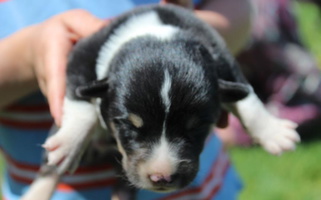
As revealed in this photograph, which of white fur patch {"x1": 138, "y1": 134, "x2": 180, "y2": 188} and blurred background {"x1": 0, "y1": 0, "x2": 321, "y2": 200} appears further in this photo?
blurred background {"x1": 0, "y1": 0, "x2": 321, "y2": 200}

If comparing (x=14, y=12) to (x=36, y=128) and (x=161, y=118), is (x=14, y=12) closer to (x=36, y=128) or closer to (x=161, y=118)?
(x=36, y=128)

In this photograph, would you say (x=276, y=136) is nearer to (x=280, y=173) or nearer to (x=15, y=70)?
(x=15, y=70)

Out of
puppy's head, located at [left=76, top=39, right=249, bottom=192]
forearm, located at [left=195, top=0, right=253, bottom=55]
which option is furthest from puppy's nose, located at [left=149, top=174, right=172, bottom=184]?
forearm, located at [left=195, top=0, right=253, bottom=55]

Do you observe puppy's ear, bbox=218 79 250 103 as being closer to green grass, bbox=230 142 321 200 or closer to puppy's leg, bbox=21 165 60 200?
puppy's leg, bbox=21 165 60 200

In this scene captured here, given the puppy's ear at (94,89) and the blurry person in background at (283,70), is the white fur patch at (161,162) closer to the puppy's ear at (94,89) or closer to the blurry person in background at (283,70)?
the puppy's ear at (94,89)

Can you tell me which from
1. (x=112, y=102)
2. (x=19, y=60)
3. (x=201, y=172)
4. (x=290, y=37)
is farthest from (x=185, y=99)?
(x=290, y=37)

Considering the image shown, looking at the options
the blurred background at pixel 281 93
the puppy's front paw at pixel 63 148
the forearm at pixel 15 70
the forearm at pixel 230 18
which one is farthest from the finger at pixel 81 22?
the blurred background at pixel 281 93

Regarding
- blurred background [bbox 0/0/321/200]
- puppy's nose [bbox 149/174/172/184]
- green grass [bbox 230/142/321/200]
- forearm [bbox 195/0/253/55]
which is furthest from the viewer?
blurred background [bbox 0/0/321/200]

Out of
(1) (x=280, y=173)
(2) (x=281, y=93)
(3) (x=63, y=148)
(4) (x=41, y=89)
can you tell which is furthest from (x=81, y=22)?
(2) (x=281, y=93)
